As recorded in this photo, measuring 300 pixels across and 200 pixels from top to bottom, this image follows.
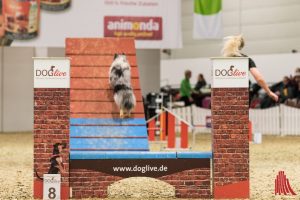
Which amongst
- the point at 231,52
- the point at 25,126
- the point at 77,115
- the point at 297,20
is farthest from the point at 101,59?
the point at 297,20

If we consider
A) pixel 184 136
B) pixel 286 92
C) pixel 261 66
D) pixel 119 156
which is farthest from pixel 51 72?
pixel 261 66

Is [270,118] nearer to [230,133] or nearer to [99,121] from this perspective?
[99,121]

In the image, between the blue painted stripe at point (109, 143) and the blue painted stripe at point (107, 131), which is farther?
the blue painted stripe at point (107, 131)

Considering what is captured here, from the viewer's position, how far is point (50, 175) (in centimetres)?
705

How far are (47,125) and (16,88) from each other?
542 inches

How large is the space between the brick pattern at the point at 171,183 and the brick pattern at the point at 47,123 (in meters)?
0.37

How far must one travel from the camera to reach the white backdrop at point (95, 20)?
16859 millimetres

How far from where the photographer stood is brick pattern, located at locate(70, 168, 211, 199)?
24.1ft

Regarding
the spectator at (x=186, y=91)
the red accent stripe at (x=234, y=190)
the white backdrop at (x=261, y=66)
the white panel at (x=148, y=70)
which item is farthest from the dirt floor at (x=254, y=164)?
the white backdrop at (x=261, y=66)

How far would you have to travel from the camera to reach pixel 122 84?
956 centimetres

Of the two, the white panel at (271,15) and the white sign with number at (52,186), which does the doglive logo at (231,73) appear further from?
the white panel at (271,15)

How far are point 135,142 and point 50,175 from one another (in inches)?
95.8

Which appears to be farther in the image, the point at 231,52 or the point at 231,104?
the point at 231,52

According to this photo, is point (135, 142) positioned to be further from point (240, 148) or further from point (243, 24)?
point (243, 24)
